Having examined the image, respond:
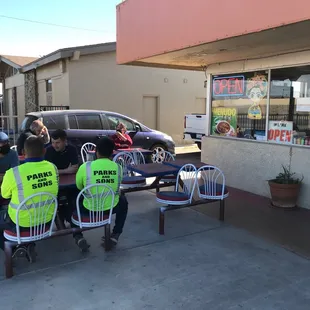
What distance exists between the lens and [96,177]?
3852 mm

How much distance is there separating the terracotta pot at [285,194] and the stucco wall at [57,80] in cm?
919

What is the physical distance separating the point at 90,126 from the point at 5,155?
5.45m

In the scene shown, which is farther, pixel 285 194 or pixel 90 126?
pixel 90 126

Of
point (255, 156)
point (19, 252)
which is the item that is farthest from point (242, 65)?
point (19, 252)

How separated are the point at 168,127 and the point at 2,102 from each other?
1414cm

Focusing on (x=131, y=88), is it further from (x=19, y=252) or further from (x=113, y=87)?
(x=19, y=252)

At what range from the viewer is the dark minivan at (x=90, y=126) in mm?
9331

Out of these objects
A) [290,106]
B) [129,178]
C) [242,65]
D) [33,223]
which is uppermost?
[242,65]

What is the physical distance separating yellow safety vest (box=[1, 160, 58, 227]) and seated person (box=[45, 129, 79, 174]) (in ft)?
3.84


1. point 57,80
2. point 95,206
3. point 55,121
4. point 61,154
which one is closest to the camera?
point 95,206

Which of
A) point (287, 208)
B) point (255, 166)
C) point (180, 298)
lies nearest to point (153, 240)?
point (180, 298)

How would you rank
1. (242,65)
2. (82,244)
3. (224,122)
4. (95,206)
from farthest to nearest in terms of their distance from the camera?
(224,122)
(242,65)
(82,244)
(95,206)

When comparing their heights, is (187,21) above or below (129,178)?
above

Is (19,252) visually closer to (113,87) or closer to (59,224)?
(59,224)
